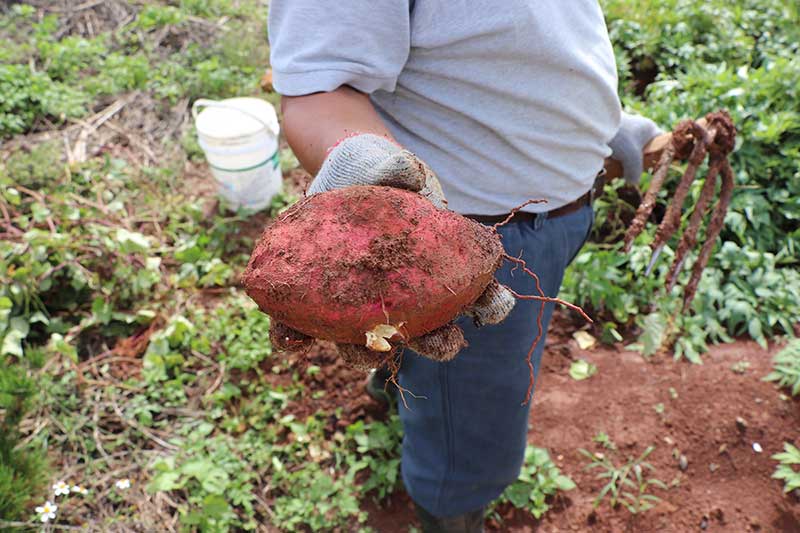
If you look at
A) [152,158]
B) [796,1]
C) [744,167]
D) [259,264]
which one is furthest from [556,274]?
[796,1]

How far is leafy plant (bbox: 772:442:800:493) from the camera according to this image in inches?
76.4

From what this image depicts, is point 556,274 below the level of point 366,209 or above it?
below

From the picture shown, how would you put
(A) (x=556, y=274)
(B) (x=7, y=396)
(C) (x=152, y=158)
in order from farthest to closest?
1. (C) (x=152, y=158)
2. (B) (x=7, y=396)
3. (A) (x=556, y=274)

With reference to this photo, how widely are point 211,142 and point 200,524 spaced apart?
1.86 metres

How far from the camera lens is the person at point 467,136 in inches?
40.9

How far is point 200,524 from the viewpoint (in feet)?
6.01

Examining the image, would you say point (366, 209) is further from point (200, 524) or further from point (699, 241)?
point (699, 241)

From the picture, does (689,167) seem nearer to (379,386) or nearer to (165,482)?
(379,386)

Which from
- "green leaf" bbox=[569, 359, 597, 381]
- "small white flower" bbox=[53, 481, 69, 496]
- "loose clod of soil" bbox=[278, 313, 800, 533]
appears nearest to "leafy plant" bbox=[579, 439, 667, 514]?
"loose clod of soil" bbox=[278, 313, 800, 533]

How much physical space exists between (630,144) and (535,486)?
46.1 inches

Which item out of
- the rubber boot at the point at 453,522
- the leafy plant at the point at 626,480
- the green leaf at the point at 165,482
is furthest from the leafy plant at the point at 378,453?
the leafy plant at the point at 626,480

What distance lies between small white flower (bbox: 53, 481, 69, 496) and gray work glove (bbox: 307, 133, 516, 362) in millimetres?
1357

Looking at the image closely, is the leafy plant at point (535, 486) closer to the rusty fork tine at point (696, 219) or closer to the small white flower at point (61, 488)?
the rusty fork tine at point (696, 219)

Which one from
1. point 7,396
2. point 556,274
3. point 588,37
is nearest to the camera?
point 588,37
